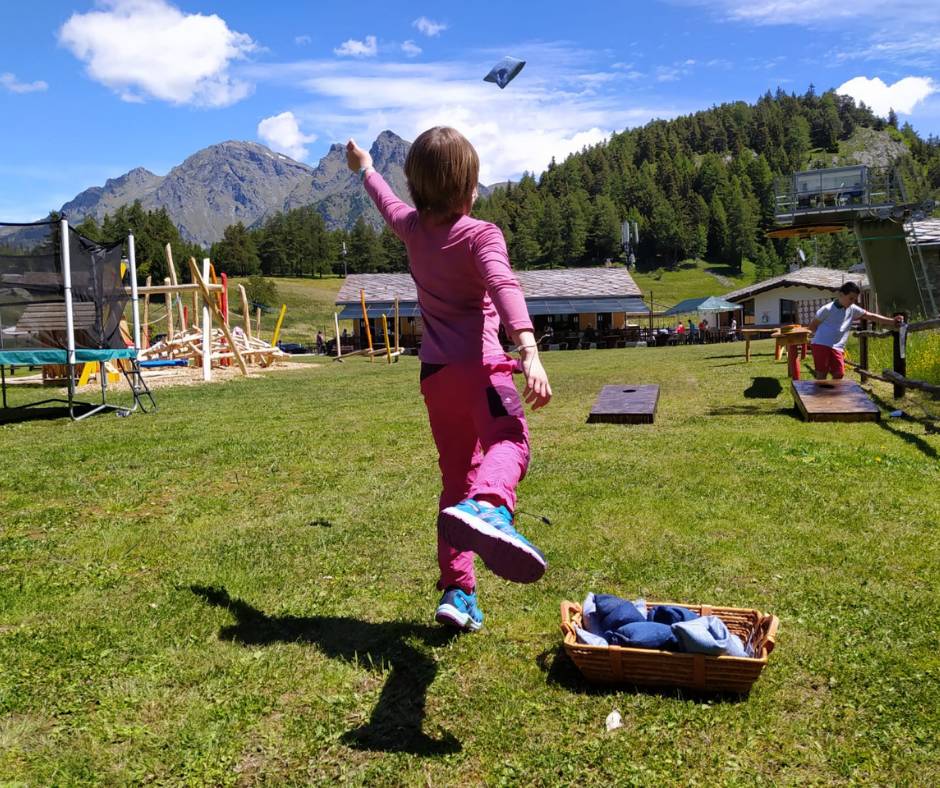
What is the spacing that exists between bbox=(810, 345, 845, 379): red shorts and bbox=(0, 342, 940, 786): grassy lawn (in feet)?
13.0

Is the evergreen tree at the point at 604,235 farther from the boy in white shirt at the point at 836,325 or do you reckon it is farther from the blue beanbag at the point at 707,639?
the blue beanbag at the point at 707,639

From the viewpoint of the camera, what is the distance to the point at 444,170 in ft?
10.3

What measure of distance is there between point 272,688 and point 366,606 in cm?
91

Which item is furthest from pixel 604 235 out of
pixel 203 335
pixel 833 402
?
pixel 833 402

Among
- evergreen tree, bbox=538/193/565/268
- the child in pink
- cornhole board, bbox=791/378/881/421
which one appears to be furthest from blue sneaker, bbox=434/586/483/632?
evergreen tree, bbox=538/193/565/268

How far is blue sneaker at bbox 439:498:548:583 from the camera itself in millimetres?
2500

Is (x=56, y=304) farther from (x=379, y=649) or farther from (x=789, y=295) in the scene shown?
(x=789, y=295)

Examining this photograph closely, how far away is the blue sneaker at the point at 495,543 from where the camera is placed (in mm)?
2500

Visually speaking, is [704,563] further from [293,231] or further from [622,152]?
[622,152]

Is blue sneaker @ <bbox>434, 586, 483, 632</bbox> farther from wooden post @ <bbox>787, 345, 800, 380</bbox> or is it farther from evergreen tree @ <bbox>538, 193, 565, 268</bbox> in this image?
evergreen tree @ <bbox>538, 193, 565, 268</bbox>

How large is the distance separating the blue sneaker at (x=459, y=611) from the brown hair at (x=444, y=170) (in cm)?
166

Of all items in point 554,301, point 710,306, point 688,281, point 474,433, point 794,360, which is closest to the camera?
point 474,433

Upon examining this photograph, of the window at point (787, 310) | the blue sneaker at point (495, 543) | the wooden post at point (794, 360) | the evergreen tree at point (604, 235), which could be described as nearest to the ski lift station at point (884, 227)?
the wooden post at point (794, 360)

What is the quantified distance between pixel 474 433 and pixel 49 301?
11.5 m
